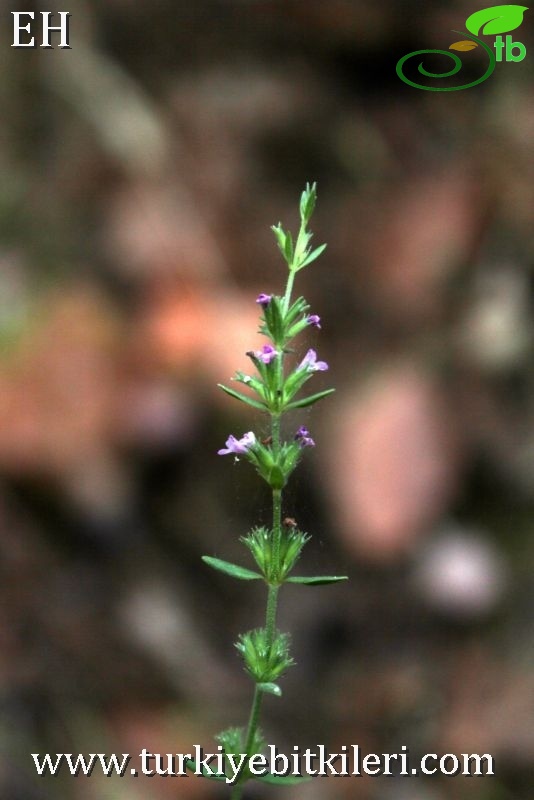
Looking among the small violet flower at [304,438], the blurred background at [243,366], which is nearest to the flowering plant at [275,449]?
the small violet flower at [304,438]

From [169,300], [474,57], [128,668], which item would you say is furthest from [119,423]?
[474,57]

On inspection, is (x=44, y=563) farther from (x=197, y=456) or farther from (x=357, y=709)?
(x=357, y=709)

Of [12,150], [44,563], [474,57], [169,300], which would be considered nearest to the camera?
[44,563]

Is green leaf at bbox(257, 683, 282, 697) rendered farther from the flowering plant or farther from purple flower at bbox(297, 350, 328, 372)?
purple flower at bbox(297, 350, 328, 372)

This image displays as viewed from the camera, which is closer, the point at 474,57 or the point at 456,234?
the point at 456,234

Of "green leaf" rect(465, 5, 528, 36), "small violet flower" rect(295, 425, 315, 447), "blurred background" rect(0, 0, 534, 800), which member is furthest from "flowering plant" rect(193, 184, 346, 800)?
"green leaf" rect(465, 5, 528, 36)

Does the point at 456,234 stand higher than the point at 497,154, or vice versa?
the point at 497,154

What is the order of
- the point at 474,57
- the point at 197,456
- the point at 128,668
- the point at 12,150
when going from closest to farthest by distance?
the point at 128,668 → the point at 197,456 → the point at 12,150 → the point at 474,57
